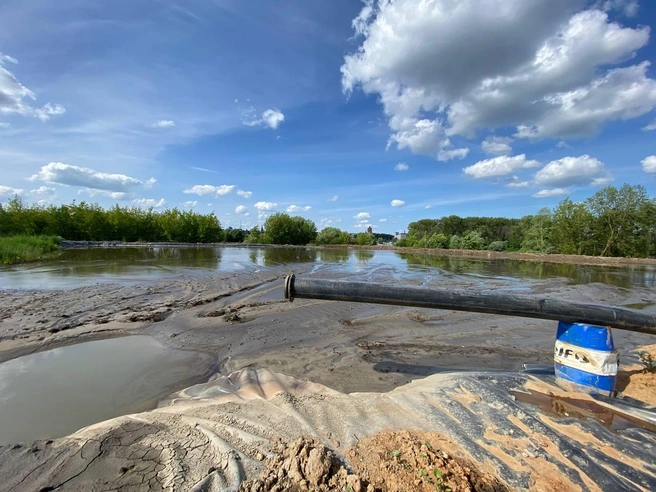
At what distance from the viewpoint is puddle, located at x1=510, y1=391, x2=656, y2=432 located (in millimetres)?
2820

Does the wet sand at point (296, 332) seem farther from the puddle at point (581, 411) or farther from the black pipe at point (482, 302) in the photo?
the puddle at point (581, 411)

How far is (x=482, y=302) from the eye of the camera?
12.4ft

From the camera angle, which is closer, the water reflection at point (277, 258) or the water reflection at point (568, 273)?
the water reflection at point (568, 273)

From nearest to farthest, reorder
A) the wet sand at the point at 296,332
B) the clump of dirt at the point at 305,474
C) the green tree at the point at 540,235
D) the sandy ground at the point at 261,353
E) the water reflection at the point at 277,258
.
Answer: the clump of dirt at the point at 305,474 → the sandy ground at the point at 261,353 → the wet sand at the point at 296,332 → the water reflection at the point at 277,258 → the green tree at the point at 540,235

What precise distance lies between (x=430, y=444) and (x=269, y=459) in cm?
133

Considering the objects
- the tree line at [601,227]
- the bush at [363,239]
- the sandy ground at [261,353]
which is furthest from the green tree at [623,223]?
the bush at [363,239]

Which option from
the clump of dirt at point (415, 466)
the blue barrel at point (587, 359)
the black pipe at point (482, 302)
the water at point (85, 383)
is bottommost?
the water at point (85, 383)

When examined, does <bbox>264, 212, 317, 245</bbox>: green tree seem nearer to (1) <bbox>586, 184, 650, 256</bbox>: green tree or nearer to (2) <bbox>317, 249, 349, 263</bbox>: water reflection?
(2) <bbox>317, 249, 349, 263</bbox>: water reflection

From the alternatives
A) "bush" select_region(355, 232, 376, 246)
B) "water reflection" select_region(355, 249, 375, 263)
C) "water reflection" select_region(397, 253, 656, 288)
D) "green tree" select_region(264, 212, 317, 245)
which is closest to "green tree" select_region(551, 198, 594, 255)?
"water reflection" select_region(397, 253, 656, 288)

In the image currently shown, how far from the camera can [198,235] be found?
66.7 metres

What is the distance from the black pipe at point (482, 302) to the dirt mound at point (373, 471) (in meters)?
1.82

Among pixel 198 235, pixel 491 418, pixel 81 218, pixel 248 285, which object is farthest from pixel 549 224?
pixel 81 218

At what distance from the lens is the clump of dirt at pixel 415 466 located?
1.92 meters

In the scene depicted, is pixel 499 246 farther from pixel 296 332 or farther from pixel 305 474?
pixel 305 474
